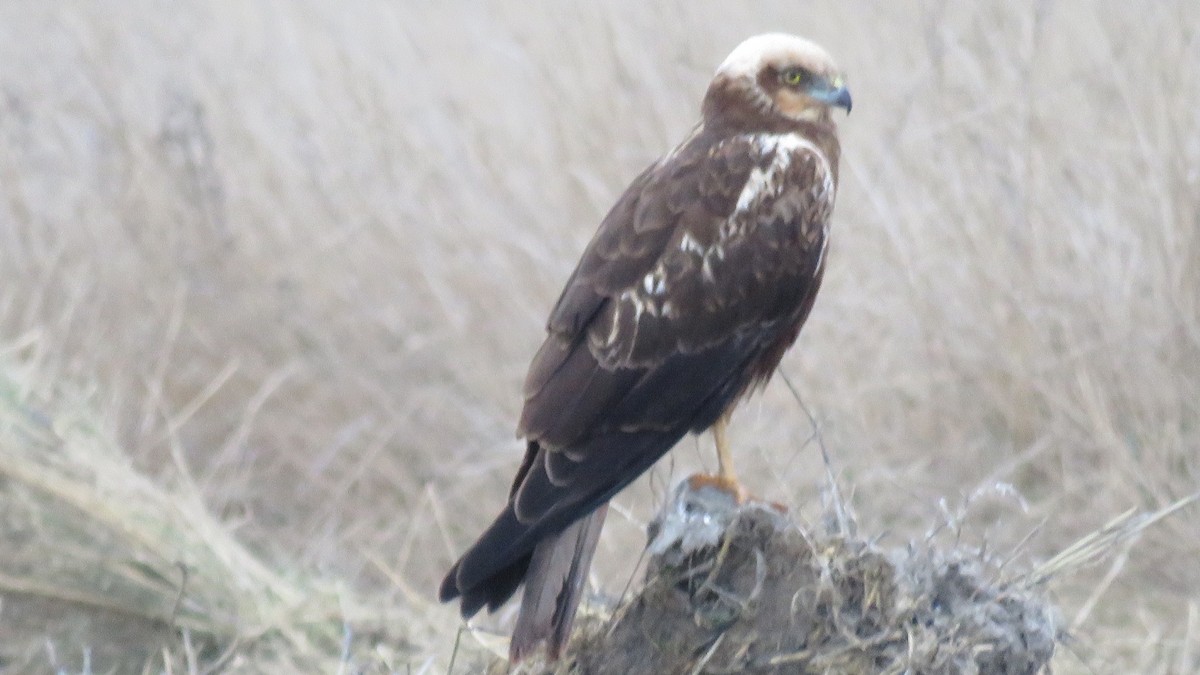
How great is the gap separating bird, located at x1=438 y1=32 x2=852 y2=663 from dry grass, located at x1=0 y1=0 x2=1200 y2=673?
1.03 meters

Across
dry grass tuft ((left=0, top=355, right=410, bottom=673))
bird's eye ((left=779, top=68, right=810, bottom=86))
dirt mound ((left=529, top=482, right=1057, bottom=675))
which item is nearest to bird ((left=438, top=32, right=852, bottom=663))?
bird's eye ((left=779, top=68, right=810, bottom=86))

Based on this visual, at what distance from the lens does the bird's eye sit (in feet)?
9.05

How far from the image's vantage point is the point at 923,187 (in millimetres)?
4469

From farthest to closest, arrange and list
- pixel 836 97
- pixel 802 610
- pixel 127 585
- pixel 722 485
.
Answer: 1. pixel 127 585
2. pixel 836 97
3. pixel 722 485
4. pixel 802 610

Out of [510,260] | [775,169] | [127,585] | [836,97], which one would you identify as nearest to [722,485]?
[775,169]

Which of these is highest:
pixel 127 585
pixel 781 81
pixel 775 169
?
pixel 781 81

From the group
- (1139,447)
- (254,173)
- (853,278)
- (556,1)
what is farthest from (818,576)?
(254,173)

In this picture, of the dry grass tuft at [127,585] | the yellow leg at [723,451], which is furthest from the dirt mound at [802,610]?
the dry grass tuft at [127,585]

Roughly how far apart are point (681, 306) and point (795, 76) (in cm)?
50

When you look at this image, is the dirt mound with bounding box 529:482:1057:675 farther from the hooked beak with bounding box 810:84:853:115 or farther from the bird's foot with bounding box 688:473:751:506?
the hooked beak with bounding box 810:84:853:115

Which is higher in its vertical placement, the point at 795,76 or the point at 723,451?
the point at 795,76

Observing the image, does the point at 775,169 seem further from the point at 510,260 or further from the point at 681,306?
the point at 510,260

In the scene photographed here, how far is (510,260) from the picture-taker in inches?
204

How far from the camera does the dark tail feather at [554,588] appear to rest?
2252 mm
